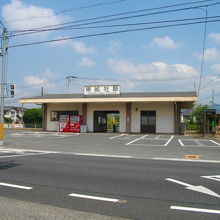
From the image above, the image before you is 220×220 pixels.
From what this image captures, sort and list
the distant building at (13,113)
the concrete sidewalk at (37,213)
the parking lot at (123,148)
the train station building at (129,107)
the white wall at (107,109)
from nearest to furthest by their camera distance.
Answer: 1. the concrete sidewalk at (37,213)
2. the parking lot at (123,148)
3. the train station building at (129,107)
4. the white wall at (107,109)
5. the distant building at (13,113)

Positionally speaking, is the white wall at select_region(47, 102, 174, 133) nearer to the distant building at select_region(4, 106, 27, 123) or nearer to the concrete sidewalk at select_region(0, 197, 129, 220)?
the concrete sidewalk at select_region(0, 197, 129, 220)

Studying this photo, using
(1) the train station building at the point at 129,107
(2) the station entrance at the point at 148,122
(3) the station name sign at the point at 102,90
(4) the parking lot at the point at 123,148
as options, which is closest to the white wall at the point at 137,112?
(1) the train station building at the point at 129,107

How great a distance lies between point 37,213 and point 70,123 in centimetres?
2742

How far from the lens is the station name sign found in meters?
30.6

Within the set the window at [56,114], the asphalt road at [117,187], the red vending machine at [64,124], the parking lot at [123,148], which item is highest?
the window at [56,114]

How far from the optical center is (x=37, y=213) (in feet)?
15.5

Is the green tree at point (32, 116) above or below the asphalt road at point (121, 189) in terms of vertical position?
above

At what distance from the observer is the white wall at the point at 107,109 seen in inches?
1211

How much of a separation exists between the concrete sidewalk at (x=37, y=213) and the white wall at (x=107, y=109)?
84.3 feet

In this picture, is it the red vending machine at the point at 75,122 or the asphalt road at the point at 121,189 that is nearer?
the asphalt road at the point at 121,189

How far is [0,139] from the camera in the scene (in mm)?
17938

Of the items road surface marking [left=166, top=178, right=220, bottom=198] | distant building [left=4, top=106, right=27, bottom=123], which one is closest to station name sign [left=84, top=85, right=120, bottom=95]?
road surface marking [left=166, top=178, right=220, bottom=198]

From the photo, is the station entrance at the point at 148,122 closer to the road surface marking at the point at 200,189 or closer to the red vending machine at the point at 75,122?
the red vending machine at the point at 75,122

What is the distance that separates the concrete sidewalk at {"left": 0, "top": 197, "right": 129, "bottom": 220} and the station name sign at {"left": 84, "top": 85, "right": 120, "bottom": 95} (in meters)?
25.8
